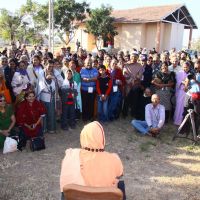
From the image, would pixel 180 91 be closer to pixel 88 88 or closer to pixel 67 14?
pixel 88 88

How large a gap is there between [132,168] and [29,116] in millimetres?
2172

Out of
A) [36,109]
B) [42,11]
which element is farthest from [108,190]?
[42,11]

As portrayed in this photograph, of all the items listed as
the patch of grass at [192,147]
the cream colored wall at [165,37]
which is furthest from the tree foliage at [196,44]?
the patch of grass at [192,147]

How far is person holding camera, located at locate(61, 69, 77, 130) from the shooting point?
6.74 metres

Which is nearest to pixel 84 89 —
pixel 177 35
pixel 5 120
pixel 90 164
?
pixel 5 120

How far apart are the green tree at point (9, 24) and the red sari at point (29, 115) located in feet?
71.6

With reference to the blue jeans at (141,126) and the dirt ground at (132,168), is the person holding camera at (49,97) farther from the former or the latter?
the blue jeans at (141,126)

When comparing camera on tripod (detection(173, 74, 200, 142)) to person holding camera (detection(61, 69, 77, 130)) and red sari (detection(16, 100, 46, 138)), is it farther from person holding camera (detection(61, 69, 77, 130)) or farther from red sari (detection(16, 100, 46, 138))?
red sari (detection(16, 100, 46, 138))

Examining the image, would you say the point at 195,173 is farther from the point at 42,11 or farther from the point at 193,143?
the point at 42,11

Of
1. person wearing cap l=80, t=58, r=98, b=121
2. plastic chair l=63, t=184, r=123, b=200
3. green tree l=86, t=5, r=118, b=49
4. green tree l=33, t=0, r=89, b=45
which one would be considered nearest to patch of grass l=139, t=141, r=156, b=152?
person wearing cap l=80, t=58, r=98, b=121

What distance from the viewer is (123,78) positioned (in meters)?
7.76

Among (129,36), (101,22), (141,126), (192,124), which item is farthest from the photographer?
(129,36)

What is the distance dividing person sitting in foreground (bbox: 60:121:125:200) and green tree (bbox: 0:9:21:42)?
25.4 m

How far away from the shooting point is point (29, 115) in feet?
19.6
